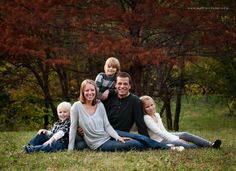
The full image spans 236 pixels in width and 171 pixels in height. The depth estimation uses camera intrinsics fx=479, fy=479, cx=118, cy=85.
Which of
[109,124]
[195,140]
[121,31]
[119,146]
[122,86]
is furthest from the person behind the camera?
[121,31]

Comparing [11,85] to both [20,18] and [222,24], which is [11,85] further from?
[222,24]

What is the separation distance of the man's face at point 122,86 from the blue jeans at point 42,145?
1150 millimetres

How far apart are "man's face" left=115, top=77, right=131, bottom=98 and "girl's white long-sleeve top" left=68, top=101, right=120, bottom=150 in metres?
0.50

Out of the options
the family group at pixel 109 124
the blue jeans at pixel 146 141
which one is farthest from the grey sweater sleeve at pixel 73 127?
the blue jeans at pixel 146 141

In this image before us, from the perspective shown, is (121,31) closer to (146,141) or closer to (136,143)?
(146,141)

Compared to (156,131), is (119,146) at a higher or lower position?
lower

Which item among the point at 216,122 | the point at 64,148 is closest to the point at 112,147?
the point at 64,148

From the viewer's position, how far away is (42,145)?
700 centimetres

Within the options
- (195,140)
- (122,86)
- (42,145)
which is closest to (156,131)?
(195,140)

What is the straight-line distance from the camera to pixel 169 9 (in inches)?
504

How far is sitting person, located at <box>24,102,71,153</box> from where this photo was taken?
6.96m

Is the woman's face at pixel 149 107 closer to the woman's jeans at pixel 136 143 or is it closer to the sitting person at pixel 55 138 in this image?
the woman's jeans at pixel 136 143

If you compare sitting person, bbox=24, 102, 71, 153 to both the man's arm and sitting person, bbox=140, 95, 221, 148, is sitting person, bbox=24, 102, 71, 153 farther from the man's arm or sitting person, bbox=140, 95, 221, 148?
sitting person, bbox=140, 95, 221, 148

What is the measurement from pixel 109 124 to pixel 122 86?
0.61 metres
